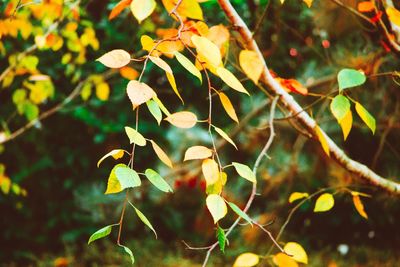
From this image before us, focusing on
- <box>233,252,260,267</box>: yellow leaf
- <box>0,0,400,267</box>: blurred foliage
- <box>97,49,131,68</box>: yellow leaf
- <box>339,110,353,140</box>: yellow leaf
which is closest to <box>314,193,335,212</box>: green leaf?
<box>233,252,260,267</box>: yellow leaf

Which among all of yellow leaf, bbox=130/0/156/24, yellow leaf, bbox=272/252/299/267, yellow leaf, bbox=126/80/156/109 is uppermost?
yellow leaf, bbox=130/0/156/24

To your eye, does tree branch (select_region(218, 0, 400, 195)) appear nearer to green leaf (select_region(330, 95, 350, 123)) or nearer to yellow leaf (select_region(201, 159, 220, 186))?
green leaf (select_region(330, 95, 350, 123))

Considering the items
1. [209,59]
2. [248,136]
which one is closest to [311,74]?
[248,136]

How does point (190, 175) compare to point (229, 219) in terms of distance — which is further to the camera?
point (229, 219)

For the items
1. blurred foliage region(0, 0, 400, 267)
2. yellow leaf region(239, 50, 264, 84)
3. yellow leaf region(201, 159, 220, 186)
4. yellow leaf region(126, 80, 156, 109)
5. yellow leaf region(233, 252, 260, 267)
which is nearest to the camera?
yellow leaf region(126, 80, 156, 109)

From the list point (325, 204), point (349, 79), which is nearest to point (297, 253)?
point (325, 204)

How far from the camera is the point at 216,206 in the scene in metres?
0.72

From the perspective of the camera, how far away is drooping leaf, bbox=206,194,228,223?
0.71 metres

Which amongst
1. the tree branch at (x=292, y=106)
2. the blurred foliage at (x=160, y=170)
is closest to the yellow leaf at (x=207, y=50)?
the tree branch at (x=292, y=106)

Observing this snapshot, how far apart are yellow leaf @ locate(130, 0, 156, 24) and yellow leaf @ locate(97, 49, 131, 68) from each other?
0.07m

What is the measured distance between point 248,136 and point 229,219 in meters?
0.67

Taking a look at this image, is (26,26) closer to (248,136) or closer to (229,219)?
(248,136)

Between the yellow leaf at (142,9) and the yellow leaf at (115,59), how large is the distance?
7 centimetres

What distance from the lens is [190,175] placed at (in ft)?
10.2
